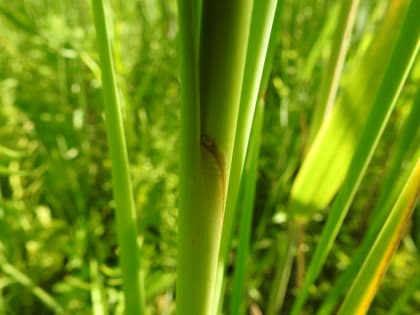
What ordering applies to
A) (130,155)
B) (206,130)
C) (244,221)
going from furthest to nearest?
1. (130,155)
2. (244,221)
3. (206,130)

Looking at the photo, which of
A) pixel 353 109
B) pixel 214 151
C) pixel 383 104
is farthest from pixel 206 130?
pixel 353 109

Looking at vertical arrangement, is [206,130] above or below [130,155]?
above

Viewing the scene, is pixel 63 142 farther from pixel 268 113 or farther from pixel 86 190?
pixel 268 113

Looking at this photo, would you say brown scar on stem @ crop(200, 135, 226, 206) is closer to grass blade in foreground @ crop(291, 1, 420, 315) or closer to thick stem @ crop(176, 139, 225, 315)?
thick stem @ crop(176, 139, 225, 315)

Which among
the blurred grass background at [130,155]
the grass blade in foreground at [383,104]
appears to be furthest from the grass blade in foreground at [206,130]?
the blurred grass background at [130,155]

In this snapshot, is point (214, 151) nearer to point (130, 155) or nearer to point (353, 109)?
point (353, 109)

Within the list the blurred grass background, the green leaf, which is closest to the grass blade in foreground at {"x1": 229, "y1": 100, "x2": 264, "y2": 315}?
the green leaf
